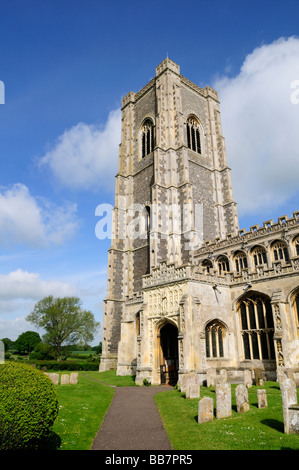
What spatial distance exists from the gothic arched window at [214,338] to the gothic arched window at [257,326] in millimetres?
1556

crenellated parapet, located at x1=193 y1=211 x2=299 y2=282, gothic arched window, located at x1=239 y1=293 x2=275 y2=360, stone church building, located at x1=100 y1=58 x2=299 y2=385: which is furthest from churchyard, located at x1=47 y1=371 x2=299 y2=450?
crenellated parapet, located at x1=193 y1=211 x2=299 y2=282

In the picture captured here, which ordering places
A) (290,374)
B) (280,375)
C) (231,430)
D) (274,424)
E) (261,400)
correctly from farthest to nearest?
(280,375) → (290,374) → (261,400) → (274,424) → (231,430)

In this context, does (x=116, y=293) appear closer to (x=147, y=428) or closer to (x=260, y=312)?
(x=260, y=312)

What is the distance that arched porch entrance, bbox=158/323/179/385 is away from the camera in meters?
21.8

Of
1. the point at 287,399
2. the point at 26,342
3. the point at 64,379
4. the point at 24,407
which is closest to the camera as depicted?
the point at 24,407

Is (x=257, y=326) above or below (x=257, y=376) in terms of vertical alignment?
above

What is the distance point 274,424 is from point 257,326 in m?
12.6

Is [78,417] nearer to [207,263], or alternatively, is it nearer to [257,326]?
[257,326]

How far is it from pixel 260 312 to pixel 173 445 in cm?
1504

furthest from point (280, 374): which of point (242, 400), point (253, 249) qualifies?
point (253, 249)

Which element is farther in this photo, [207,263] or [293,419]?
[207,263]

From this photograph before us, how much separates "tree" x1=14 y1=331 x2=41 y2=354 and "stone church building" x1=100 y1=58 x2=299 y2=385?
6008 centimetres

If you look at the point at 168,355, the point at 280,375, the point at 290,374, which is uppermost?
the point at 168,355

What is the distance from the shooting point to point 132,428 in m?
10.1
